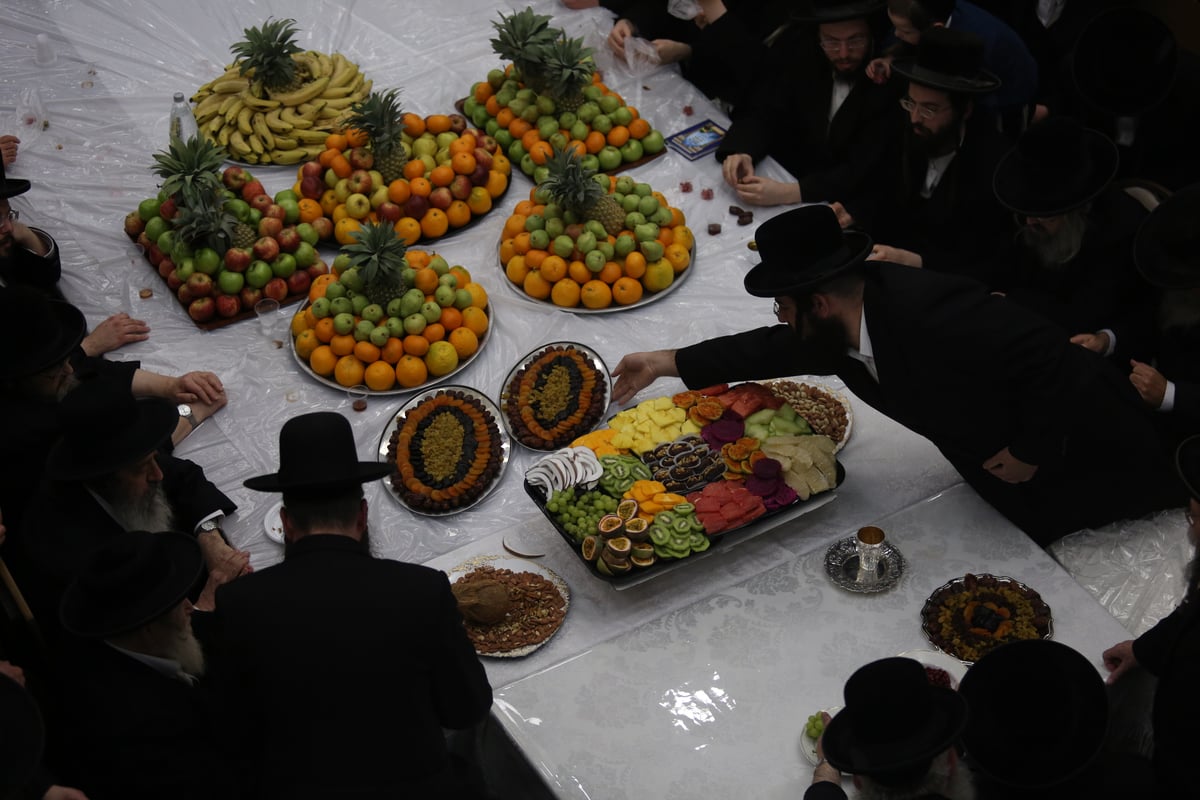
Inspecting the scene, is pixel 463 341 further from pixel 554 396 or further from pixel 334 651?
pixel 334 651

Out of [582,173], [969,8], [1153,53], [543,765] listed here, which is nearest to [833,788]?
[543,765]

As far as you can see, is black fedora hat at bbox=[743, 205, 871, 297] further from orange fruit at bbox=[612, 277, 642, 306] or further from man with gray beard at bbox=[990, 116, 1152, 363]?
orange fruit at bbox=[612, 277, 642, 306]

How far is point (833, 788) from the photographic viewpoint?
2.71m

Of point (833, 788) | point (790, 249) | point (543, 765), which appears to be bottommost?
point (543, 765)

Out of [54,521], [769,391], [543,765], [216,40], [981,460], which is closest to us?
[543,765]

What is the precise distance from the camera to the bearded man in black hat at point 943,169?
4.30 meters

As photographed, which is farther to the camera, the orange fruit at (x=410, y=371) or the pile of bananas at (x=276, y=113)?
the pile of bananas at (x=276, y=113)

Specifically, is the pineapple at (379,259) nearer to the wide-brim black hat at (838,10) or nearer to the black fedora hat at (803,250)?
the black fedora hat at (803,250)

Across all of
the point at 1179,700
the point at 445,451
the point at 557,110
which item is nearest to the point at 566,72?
the point at 557,110

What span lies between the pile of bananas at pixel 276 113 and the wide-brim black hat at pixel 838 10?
228 cm

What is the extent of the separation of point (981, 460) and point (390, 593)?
1957 mm

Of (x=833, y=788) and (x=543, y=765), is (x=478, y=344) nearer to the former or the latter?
(x=543, y=765)

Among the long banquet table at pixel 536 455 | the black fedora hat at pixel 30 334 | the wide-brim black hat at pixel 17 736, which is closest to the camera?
the wide-brim black hat at pixel 17 736

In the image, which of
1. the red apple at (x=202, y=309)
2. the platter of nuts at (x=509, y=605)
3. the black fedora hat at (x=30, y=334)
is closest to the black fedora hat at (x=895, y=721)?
the platter of nuts at (x=509, y=605)
